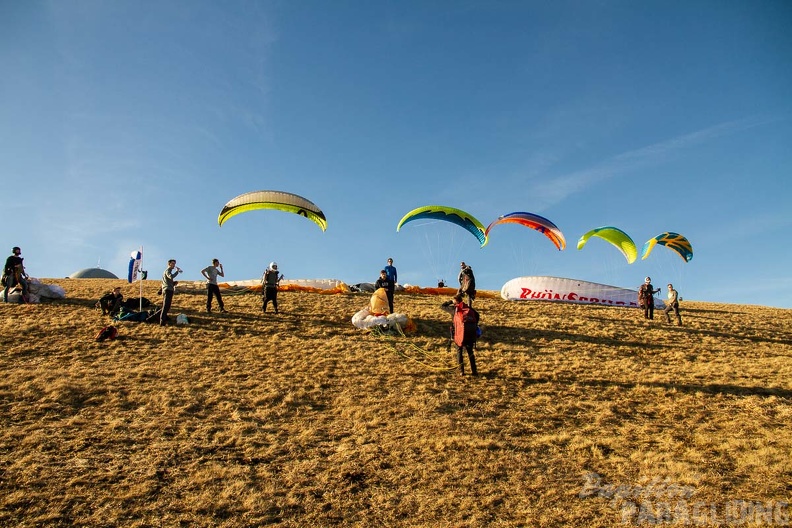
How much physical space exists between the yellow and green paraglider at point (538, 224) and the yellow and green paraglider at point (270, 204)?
9866 mm

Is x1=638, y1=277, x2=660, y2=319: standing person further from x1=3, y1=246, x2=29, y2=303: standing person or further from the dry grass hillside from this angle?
x1=3, y1=246, x2=29, y2=303: standing person

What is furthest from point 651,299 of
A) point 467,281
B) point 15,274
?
point 15,274

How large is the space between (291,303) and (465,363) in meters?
10.2

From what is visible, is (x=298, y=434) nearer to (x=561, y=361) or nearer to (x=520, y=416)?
(x=520, y=416)

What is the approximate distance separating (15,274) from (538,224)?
24.9 metres

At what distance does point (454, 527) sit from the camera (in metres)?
7.64

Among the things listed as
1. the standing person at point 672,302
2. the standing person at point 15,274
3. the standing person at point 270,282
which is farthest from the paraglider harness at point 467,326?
the standing person at point 15,274

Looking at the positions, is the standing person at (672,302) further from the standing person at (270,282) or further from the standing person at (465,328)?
the standing person at (270,282)

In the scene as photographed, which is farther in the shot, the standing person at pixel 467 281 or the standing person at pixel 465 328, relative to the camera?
the standing person at pixel 467 281

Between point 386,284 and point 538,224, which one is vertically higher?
point 538,224

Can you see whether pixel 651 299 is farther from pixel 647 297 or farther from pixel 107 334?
pixel 107 334

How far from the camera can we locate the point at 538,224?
29.4 metres

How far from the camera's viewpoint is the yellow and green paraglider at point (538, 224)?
29000 millimetres

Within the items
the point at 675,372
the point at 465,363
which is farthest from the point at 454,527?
the point at 675,372
